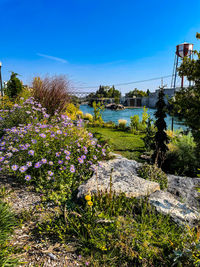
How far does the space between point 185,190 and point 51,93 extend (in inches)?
197

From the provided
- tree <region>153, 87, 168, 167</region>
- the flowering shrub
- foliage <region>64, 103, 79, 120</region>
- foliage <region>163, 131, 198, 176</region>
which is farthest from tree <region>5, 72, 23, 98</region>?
foliage <region>163, 131, 198, 176</region>

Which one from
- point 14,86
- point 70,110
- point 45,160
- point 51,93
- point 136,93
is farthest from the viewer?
point 136,93

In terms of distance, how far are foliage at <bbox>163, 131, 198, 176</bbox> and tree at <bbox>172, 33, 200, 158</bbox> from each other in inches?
52.6

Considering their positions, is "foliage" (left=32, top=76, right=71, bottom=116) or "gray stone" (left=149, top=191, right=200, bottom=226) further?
"foliage" (left=32, top=76, right=71, bottom=116)

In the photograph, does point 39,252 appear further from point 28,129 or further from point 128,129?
point 128,129

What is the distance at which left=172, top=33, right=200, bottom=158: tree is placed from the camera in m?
3.01

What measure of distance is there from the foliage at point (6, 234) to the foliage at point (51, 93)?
429 cm

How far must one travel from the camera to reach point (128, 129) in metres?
9.88

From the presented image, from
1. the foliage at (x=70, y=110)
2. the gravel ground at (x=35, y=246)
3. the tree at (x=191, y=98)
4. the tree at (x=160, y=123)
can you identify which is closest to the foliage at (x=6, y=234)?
the gravel ground at (x=35, y=246)

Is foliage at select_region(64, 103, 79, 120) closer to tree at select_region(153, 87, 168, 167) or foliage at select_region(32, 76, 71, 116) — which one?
foliage at select_region(32, 76, 71, 116)

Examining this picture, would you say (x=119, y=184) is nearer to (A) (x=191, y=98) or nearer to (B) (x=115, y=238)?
(B) (x=115, y=238)

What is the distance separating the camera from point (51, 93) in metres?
6.07

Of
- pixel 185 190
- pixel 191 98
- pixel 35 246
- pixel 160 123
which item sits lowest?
pixel 185 190

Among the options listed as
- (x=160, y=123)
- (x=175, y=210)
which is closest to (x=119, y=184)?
(x=175, y=210)
